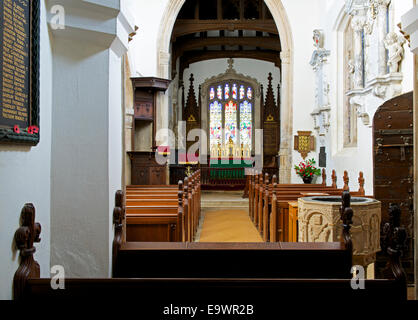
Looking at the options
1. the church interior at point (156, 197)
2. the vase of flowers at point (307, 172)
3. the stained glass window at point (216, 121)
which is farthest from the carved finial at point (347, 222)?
the stained glass window at point (216, 121)

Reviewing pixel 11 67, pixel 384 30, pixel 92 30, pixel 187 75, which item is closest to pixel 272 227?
pixel 384 30

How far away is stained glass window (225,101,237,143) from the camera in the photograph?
15.7 m

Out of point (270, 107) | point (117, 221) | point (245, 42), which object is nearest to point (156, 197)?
point (117, 221)

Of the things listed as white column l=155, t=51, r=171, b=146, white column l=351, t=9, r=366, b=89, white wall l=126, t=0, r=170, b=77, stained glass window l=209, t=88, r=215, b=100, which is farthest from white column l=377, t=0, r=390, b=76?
stained glass window l=209, t=88, r=215, b=100

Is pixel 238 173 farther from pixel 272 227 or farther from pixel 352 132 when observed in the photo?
pixel 272 227

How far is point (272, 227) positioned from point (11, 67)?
405cm

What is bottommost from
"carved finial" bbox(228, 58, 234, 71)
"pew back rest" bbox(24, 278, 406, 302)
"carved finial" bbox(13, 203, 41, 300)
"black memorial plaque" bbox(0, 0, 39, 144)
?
"pew back rest" bbox(24, 278, 406, 302)

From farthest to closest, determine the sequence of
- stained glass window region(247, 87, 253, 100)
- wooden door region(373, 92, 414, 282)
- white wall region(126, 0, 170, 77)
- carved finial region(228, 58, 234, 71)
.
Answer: stained glass window region(247, 87, 253, 100)
carved finial region(228, 58, 234, 71)
white wall region(126, 0, 170, 77)
wooden door region(373, 92, 414, 282)

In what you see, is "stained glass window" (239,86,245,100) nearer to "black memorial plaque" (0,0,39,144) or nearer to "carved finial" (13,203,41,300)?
"black memorial plaque" (0,0,39,144)

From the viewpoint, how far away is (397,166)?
391 cm

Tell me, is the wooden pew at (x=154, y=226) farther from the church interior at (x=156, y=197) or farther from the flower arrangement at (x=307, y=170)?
the flower arrangement at (x=307, y=170)

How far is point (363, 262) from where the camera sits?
3211 mm

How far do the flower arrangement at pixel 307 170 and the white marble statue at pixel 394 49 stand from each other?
14.8ft

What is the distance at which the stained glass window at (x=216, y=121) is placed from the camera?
1566 centimetres
